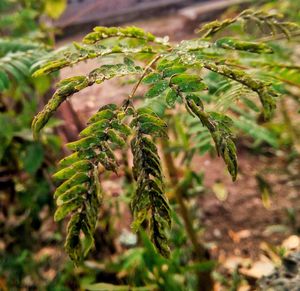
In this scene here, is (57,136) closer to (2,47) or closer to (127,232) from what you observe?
(2,47)

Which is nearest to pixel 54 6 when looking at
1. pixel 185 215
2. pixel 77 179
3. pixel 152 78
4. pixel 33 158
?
pixel 33 158

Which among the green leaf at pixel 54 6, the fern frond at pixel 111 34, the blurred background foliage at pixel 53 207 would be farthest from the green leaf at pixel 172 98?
the green leaf at pixel 54 6

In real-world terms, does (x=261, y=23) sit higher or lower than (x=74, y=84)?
higher

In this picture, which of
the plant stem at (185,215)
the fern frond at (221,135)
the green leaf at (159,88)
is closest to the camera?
the fern frond at (221,135)

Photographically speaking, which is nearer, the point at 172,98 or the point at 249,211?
the point at 172,98

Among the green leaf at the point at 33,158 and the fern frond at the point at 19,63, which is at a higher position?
the fern frond at the point at 19,63

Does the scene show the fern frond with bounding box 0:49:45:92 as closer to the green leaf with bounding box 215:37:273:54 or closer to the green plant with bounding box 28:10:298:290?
the green plant with bounding box 28:10:298:290

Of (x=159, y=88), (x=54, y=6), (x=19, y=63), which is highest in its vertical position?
(x=54, y=6)

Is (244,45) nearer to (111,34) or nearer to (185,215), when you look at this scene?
(111,34)

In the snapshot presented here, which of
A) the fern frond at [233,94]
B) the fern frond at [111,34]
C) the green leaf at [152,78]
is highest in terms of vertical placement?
the fern frond at [111,34]

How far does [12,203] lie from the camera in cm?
194

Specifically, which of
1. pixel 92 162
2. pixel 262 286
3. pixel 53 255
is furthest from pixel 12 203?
pixel 92 162

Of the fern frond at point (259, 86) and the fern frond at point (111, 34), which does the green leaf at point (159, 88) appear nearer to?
the fern frond at point (259, 86)

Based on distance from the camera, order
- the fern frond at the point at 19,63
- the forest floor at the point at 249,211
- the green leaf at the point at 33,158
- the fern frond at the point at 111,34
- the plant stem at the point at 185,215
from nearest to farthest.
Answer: the fern frond at the point at 111,34
the fern frond at the point at 19,63
the plant stem at the point at 185,215
the green leaf at the point at 33,158
the forest floor at the point at 249,211
